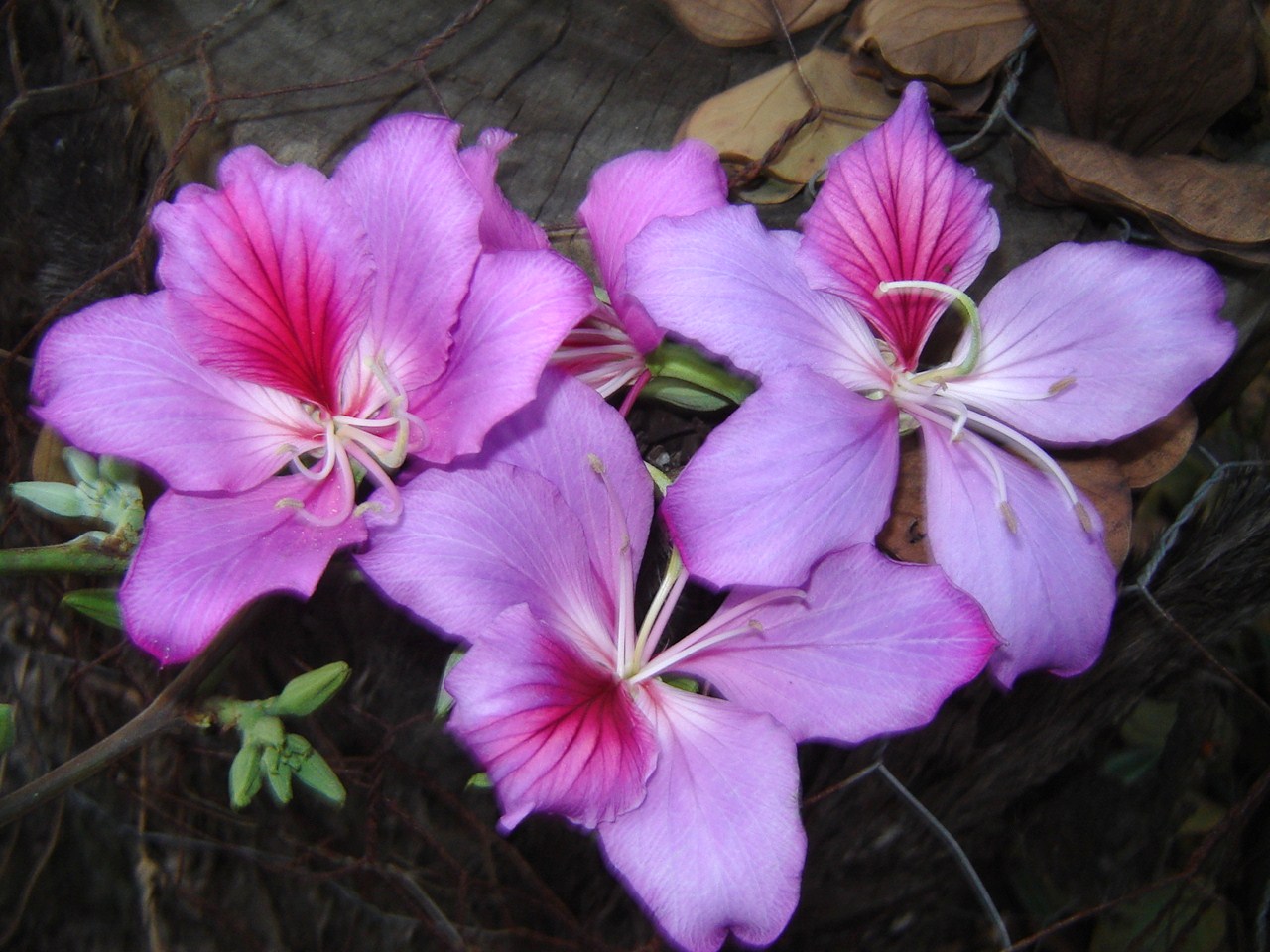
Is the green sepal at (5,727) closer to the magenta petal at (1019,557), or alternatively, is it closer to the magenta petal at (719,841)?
the magenta petal at (719,841)

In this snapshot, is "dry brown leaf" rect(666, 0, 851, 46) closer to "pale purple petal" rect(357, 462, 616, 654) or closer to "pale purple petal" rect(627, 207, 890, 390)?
"pale purple petal" rect(627, 207, 890, 390)

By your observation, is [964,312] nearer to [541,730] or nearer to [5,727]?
[541,730]

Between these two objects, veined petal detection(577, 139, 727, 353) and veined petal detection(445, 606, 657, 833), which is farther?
veined petal detection(577, 139, 727, 353)

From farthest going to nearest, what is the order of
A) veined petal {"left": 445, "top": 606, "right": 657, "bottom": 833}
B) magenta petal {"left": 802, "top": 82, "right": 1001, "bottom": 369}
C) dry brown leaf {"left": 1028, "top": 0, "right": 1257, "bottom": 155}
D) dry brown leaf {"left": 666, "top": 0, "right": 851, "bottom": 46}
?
dry brown leaf {"left": 666, "top": 0, "right": 851, "bottom": 46}
dry brown leaf {"left": 1028, "top": 0, "right": 1257, "bottom": 155}
magenta petal {"left": 802, "top": 82, "right": 1001, "bottom": 369}
veined petal {"left": 445, "top": 606, "right": 657, "bottom": 833}

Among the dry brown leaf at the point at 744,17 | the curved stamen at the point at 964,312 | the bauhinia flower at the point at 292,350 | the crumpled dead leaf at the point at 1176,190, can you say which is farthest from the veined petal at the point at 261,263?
the crumpled dead leaf at the point at 1176,190

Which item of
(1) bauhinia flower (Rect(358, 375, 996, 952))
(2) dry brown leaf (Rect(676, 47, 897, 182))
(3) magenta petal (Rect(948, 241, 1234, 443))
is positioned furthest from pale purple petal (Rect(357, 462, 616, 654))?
(2) dry brown leaf (Rect(676, 47, 897, 182))

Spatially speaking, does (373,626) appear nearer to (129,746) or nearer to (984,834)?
(129,746)
